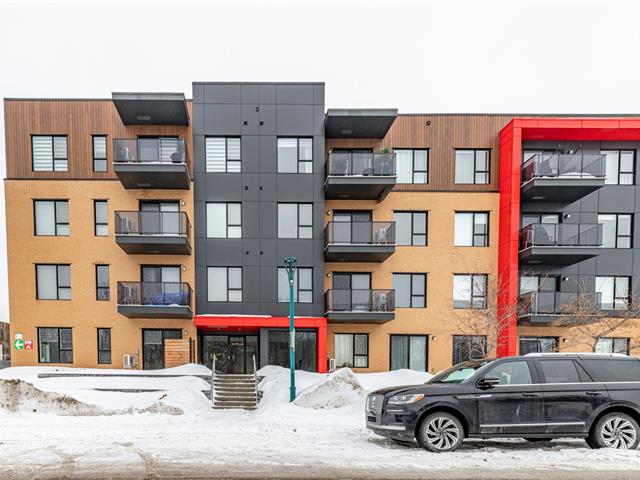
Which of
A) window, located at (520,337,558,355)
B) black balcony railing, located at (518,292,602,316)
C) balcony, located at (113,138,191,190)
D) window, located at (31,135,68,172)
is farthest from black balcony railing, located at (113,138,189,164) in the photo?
window, located at (520,337,558,355)

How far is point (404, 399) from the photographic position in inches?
264

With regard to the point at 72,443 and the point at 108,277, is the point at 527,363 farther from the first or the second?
the point at 108,277

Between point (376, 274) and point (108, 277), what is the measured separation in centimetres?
1263

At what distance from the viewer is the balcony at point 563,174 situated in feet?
52.7

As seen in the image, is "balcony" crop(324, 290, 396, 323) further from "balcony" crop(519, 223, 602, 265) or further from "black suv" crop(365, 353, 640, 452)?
"black suv" crop(365, 353, 640, 452)

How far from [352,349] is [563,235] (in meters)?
10.9

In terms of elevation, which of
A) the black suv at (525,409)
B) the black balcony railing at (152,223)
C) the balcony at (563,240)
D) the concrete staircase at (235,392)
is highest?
the black balcony railing at (152,223)

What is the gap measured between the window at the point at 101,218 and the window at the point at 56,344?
471 cm

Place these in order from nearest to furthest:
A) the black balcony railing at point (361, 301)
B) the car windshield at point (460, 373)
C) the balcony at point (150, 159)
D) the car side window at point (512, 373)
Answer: the car side window at point (512, 373) → the car windshield at point (460, 373) → the balcony at point (150, 159) → the black balcony railing at point (361, 301)

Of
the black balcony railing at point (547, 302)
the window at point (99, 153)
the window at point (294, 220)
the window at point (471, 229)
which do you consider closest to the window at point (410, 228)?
the window at point (471, 229)

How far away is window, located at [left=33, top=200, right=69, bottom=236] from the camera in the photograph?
17.1 m

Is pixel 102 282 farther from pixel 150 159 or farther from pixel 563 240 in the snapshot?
pixel 563 240

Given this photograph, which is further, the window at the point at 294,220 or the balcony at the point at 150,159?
the window at the point at 294,220

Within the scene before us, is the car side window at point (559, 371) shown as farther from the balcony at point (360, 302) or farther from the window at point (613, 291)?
the window at point (613, 291)
